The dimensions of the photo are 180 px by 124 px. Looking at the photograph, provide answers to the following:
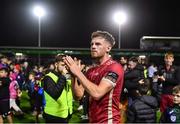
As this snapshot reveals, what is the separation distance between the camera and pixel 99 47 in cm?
520

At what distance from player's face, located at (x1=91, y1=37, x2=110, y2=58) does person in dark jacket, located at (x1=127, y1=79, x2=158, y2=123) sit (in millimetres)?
3588

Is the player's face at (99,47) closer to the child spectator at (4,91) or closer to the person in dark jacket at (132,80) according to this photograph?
the person in dark jacket at (132,80)

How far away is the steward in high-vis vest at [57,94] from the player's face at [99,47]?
10.9ft

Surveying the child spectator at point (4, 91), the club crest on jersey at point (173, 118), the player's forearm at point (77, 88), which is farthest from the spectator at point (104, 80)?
the child spectator at point (4, 91)

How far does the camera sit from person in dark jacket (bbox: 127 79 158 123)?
863cm

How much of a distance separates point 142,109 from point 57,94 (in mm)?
1615

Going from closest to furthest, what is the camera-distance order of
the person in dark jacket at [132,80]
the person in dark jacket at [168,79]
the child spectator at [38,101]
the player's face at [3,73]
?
the person in dark jacket at [168,79]
the person in dark jacket at [132,80]
the player's face at [3,73]
the child spectator at [38,101]

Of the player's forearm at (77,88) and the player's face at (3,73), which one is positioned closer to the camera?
the player's forearm at (77,88)

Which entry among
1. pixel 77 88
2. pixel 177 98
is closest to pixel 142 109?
pixel 177 98

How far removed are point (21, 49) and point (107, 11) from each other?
4788 centimetres

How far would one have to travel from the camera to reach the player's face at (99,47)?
5195 millimetres

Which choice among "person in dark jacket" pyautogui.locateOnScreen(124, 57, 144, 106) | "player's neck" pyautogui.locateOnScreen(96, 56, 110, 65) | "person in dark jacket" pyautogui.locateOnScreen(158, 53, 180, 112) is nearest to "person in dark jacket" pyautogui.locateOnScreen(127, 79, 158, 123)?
"person in dark jacket" pyautogui.locateOnScreen(158, 53, 180, 112)

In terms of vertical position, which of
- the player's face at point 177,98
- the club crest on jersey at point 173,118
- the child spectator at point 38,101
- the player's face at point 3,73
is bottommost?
the child spectator at point 38,101

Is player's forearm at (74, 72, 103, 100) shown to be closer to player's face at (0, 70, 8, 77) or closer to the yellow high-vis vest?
the yellow high-vis vest
